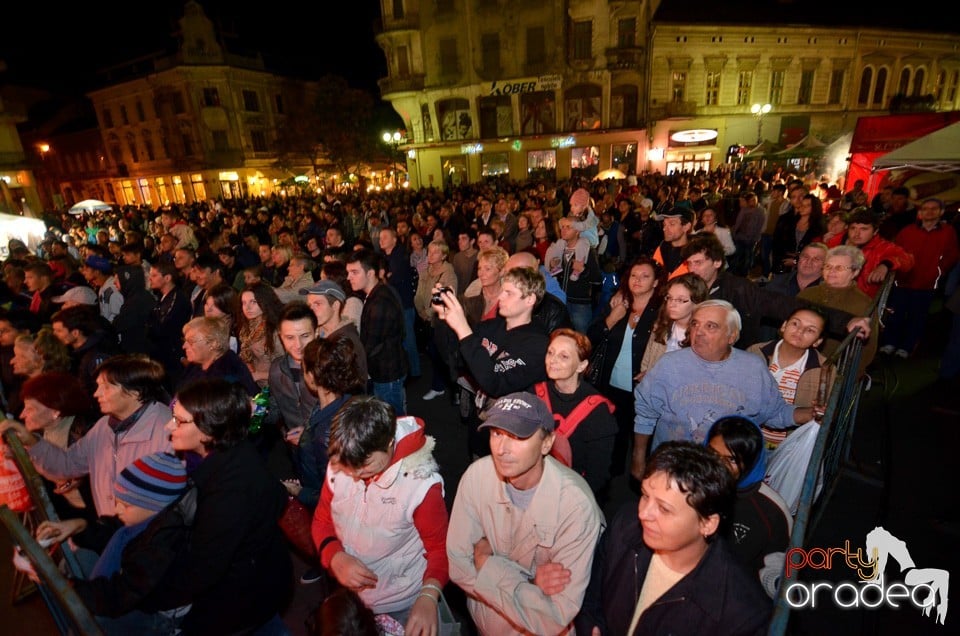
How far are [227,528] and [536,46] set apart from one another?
3386cm

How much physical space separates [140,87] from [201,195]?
10355mm

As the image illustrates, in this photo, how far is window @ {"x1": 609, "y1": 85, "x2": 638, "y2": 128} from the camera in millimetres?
29938

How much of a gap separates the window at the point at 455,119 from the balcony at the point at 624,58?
9838 mm

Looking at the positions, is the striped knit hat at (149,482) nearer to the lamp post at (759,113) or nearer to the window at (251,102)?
the lamp post at (759,113)

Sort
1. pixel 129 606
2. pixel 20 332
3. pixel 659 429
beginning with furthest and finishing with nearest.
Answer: pixel 20 332 → pixel 659 429 → pixel 129 606

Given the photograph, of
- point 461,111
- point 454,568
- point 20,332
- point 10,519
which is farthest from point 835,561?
point 461,111

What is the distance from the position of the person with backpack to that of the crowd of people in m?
0.01

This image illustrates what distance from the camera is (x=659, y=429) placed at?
130 inches

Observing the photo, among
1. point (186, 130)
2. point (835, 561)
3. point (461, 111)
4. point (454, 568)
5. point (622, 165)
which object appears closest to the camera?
point (454, 568)

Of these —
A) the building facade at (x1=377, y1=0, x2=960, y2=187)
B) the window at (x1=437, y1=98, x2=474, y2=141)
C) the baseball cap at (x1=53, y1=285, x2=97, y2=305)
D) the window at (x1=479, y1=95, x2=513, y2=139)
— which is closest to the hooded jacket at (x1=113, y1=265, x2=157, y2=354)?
the baseball cap at (x1=53, y1=285, x2=97, y2=305)

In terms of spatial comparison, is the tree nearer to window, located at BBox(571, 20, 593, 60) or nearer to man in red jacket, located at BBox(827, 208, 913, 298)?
window, located at BBox(571, 20, 593, 60)

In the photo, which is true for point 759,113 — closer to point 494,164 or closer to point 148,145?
point 494,164

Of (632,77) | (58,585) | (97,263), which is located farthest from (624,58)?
(58,585)

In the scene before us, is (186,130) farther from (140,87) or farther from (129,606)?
(129,606)
